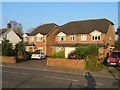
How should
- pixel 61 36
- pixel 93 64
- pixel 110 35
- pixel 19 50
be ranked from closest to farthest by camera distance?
1. pixel 93 64
2. pixel 19 50
3. pixel 110 35
4. pixel 61 36

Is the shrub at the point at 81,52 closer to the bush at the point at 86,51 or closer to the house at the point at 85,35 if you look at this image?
the bush at the point at 86,51

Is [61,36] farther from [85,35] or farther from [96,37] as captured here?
[96,37]

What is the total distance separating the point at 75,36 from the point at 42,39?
8.38 metres

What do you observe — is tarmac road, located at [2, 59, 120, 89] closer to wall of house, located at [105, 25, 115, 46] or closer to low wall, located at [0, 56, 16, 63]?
low wall, located at [0, 56, 16, 63]

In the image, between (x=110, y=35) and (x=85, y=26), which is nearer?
(x=110, y=35)

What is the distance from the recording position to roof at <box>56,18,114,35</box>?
4553 cm

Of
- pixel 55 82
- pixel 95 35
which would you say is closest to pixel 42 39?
pixel 95 35

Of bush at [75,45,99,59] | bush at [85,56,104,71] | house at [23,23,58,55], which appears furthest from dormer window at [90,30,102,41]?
bush at [85,56,104,71]

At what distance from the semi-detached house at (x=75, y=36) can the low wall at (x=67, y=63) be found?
46.4 feet

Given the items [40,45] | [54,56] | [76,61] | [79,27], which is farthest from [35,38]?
[76,61]

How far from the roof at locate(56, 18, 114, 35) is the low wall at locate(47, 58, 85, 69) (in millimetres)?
17163

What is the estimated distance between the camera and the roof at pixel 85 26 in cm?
4553

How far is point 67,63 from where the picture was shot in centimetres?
2797

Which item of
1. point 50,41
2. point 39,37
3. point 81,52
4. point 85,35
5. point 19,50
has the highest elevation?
point 39,37
